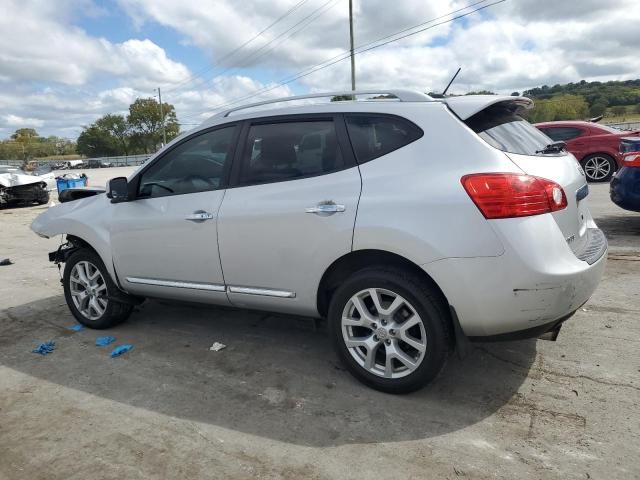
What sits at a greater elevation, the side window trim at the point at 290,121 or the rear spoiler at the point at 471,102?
the rear spoiler at the point at 471,102

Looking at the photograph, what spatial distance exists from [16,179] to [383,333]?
16.5 m

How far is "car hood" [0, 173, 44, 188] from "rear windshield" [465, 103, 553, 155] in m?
16.6

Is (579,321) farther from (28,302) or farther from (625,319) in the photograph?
(28,302)

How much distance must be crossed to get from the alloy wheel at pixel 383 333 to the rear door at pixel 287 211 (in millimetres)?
311

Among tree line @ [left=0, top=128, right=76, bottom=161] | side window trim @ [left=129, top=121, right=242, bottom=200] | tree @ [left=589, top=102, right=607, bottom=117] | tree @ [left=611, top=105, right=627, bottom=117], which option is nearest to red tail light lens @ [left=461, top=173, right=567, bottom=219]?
side window trim @ [left=129, top=121, right=242, bottom=200]

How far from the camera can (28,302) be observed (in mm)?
5672

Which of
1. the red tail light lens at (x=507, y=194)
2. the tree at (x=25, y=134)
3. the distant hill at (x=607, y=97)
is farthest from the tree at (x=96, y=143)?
the red tail light lens at (x=507, y=194)

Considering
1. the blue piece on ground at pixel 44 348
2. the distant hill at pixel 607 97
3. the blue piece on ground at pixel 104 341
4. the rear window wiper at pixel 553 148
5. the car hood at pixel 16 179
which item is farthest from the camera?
the distant hill at pixel 607 97

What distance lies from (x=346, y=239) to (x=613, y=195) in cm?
575

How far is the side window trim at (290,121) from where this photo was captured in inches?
127

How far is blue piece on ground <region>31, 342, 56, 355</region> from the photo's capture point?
418 centimetres

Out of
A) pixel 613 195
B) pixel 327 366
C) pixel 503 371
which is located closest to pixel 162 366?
pixel 327 366

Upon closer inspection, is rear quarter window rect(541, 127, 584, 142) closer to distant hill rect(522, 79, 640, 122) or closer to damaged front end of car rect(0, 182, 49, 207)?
damaged front end of car rect(0, 182, 49, 207)

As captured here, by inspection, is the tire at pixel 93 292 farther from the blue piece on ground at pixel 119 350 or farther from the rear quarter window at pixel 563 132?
the rear quarter window at pixel 563 132
